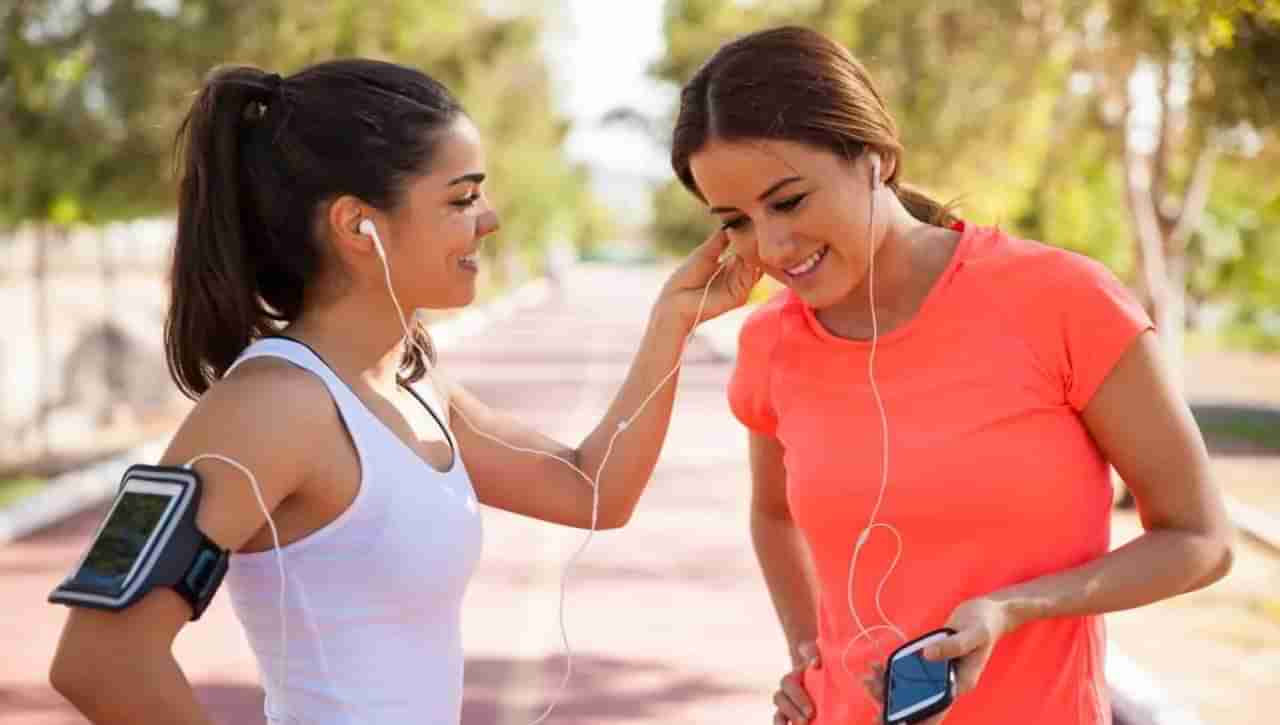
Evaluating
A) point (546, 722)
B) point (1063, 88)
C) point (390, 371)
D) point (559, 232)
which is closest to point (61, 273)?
point (1063, 88)

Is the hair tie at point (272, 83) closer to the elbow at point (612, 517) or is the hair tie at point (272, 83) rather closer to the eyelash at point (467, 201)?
the eyelash at point (467, 201)

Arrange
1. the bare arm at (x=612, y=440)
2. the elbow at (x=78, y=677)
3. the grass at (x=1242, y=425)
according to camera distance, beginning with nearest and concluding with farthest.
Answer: the elbow at (x=78, y=677) < the bare arm at (x=612, y=440) < the grass at (x=1242, y=425)

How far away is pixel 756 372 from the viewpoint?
10.5ft

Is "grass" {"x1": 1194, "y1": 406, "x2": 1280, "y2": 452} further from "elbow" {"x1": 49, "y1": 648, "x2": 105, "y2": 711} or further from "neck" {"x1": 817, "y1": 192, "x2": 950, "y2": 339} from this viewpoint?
"elbow" {"x1": 49, "y1": 648, "x2": 105, "y2": 711}

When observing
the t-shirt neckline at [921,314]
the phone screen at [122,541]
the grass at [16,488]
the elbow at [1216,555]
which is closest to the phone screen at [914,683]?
the elbow at [1216,555]

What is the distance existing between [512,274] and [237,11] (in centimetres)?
6568

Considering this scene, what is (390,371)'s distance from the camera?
301 centimetres

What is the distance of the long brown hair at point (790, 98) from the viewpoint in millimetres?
2891

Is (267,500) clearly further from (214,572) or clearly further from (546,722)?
(546,722)

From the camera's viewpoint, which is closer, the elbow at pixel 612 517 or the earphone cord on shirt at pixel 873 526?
the earphone cord on shirt at pixel 873 526

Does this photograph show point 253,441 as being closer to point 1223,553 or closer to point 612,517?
point 612,517

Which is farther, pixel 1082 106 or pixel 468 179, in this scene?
pixel 1082 106

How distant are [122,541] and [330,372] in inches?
17.9

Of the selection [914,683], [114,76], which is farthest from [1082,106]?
[914,683]
